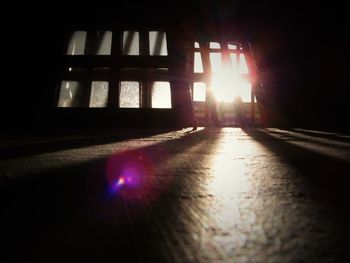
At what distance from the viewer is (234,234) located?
548 mm

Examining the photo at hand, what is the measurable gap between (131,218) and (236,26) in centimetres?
576

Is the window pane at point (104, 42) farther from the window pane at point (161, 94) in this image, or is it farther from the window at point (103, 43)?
the window pane at point (161, 94)

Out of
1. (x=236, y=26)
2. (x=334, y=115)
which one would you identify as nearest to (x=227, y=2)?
(x=236, y=26)

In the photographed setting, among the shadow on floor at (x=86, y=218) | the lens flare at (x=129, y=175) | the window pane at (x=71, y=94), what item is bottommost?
the lens flare at (x=129, y=175)

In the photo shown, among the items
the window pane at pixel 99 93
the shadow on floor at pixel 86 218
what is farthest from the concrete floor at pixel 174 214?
the window pane at pixel 99 93

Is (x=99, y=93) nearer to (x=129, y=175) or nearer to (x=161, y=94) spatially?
(x=161, y=94)

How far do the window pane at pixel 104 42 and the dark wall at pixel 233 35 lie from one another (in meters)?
0.30

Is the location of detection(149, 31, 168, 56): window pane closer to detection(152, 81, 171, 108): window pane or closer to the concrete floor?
detection(152, 81, 171, 108): window pane

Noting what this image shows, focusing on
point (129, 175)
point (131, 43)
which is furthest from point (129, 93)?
point (129, 175)

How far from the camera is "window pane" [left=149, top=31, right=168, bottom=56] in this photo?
6.07 metres

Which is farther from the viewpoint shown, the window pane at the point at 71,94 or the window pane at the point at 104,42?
the window pane at the point at 104,42

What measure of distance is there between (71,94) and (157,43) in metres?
2.10

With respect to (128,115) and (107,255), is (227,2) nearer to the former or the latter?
(128,115)

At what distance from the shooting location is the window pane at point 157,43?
6074mm
